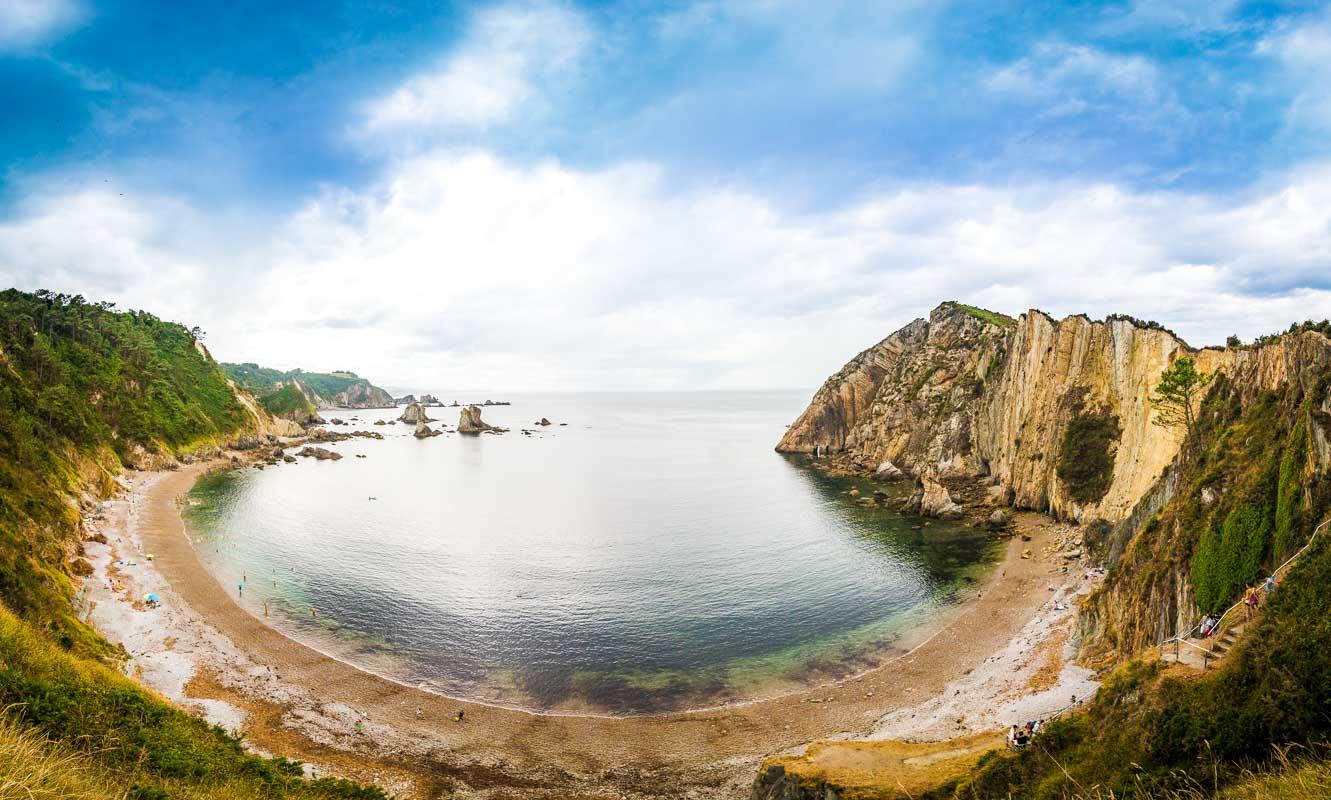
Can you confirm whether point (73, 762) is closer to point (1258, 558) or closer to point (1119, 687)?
point (1119, 687)

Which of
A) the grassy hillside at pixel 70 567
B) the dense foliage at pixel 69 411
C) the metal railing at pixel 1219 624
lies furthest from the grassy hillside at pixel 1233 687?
the dense foliage at pixel 69 411

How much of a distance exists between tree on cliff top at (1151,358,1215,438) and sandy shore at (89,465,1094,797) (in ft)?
64.6

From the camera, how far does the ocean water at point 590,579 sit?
39062 mm

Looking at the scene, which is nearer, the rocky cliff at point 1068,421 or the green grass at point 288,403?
the rocky cliff at point 1068,421

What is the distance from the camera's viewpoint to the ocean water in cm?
3906

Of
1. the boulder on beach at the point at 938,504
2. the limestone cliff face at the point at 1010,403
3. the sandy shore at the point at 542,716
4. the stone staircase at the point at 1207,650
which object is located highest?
the limestone cliff face at the point at 1010,403

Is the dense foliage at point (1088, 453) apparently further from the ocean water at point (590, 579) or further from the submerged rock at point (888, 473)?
the submerged rock at point (888, 473)

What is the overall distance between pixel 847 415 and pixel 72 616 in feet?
416

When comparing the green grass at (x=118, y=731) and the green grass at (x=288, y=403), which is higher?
the green grass at (x=288, y=403)

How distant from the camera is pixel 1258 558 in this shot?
22719 mm

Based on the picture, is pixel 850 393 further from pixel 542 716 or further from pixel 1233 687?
pixel 1233 687

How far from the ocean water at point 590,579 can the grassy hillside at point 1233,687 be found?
20.8m

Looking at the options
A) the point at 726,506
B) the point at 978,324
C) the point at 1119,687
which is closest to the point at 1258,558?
the point at 1119,687

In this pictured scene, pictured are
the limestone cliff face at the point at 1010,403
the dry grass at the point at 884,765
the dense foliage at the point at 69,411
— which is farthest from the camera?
the limestone cliff face at the point at 1010,403
